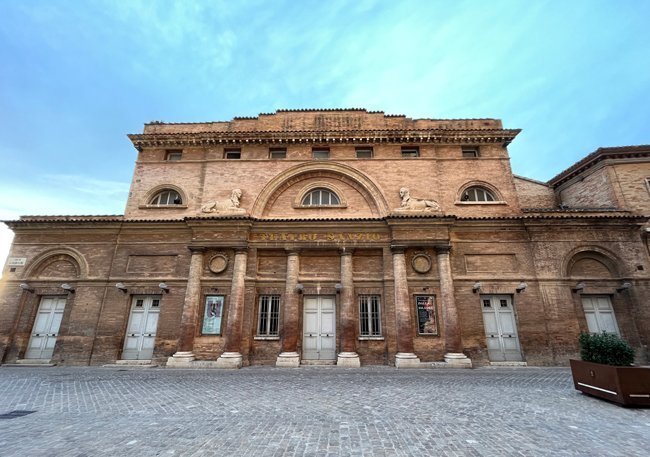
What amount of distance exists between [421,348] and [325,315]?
4.52 m

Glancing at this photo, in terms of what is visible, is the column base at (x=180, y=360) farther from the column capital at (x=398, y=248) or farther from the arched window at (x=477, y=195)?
the arched window at (x=477, y=195)

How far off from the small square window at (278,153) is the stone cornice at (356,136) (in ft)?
1.28

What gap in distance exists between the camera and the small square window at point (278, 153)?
55.0 feet

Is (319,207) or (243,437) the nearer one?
(243,437)

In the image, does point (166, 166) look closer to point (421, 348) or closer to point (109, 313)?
point (109, 313)

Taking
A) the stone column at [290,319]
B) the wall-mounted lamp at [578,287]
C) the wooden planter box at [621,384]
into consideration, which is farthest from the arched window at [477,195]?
the wooden planter box at [621,384]

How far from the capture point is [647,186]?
15.3 m

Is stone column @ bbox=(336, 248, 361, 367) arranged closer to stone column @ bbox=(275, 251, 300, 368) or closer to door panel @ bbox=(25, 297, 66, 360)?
stone column @ bbox=(275, 251, 300, 368)

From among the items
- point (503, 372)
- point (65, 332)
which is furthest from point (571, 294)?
point (65, 332)

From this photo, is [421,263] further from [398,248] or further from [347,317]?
[347,317]

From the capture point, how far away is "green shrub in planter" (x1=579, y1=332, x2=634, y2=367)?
24.5 ft

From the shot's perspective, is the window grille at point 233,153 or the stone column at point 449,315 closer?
the stone column at point 449,315

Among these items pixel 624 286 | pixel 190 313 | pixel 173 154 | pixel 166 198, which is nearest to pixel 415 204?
pixel 624 286

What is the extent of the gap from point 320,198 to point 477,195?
27.4ft
